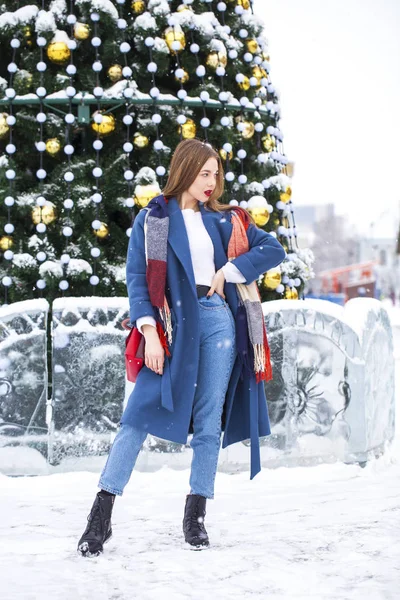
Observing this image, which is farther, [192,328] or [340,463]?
[340,463]

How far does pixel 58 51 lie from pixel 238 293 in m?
2.70

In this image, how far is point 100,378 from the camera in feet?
16.1

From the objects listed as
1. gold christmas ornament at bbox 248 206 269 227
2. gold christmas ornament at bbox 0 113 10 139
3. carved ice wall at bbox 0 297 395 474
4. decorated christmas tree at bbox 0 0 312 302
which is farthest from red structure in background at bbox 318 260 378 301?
gold christmas ornament at bbox 0 113 10 139

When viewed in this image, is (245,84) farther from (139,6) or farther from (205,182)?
(205,182)

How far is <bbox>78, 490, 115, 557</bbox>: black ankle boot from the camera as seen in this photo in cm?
333

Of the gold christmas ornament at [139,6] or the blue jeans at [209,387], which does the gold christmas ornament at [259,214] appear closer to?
the gold christmas ornament at [139,6]

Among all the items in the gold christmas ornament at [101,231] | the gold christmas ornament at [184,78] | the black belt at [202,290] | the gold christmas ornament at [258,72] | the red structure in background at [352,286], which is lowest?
the red structure in background at [352,286]

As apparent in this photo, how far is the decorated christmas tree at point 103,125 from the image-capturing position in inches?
215

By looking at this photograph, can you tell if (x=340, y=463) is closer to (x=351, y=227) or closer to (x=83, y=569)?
(x=83, y=569)

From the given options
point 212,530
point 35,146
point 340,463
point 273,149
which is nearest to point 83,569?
point 212,530

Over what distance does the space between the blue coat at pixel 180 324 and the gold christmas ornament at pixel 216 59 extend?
2.45 metres

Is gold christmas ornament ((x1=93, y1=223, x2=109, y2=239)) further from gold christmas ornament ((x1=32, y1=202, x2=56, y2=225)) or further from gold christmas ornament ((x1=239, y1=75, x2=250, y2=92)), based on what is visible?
gold christmas ornament ((x1=239, y1=75, x2=250, y2=92))

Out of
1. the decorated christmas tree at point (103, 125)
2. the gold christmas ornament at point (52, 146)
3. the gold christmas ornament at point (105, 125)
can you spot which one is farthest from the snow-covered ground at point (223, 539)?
the gold christmas ornament at point (105, 125)

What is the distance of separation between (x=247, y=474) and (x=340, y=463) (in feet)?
1.95
